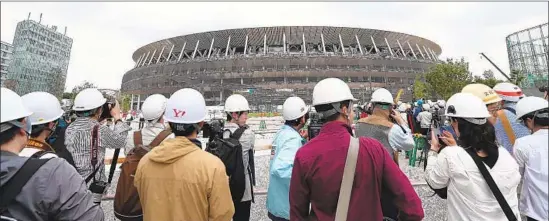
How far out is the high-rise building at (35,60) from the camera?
4653cm

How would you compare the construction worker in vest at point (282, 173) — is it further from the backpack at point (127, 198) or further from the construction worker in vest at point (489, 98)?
the construction worker in vest at point (489, 98)

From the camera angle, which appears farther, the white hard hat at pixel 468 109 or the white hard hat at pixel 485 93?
the white hard hat at pixel 485 93

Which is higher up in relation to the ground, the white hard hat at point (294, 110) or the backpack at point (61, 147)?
the white hard hat at point (294, 110)

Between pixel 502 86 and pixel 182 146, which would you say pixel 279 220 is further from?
pixel 502 86

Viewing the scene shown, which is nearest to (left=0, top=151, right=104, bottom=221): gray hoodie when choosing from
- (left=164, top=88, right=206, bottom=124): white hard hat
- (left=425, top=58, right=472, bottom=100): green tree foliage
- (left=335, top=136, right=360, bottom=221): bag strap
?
(left=164, top=88, right=206, bottom=124): white hard hat

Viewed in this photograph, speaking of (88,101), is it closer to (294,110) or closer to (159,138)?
(159,138)

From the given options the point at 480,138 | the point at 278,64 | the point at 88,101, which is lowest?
the point at 480,138

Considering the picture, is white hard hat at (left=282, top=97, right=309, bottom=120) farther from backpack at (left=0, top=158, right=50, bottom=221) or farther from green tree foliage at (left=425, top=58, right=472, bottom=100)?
green tree foliage at (left=425, top=58, right=472, bottom=100)

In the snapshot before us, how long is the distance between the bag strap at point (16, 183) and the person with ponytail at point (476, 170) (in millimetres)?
2562

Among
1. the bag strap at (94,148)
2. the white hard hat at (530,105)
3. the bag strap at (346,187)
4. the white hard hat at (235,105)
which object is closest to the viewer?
the bag strap at (346,187)

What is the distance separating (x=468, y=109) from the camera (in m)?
2.15

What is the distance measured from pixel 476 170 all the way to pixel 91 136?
338cm

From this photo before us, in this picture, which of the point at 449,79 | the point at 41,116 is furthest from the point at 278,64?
the point at 41,116

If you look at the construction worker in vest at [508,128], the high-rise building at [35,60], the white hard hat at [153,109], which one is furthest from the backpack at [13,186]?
the high-rise building at [35,60]
